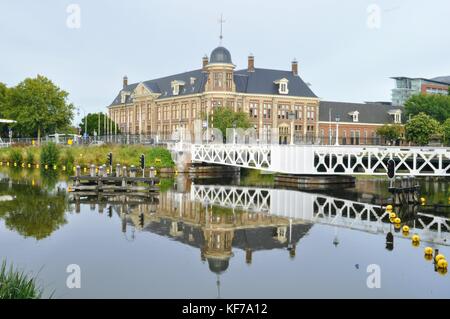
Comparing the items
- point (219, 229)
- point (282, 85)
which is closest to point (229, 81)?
point (282, 85)

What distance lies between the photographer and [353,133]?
84.3 m

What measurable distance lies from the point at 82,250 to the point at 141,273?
396 centimetres

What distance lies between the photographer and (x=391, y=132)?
79.4 metres

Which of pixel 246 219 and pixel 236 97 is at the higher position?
pixel 236 97

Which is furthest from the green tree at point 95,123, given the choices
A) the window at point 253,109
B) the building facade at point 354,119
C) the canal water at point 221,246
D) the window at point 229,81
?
the canal water at point 221,246

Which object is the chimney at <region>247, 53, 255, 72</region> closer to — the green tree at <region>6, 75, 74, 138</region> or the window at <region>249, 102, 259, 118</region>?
the window at <region>249, 102, 259, 118</region>

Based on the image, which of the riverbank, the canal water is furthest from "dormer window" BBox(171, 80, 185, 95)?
the canal water

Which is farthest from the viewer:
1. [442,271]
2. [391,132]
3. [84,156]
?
[391,132]

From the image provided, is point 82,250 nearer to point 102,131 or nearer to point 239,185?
point 239,185

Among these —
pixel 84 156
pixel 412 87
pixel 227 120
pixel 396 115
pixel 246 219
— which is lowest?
pixel 246 219

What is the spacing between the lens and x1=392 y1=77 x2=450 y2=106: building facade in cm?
13038

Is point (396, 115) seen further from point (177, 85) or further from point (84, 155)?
point (84, 155)

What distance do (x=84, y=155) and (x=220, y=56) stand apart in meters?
23.8
